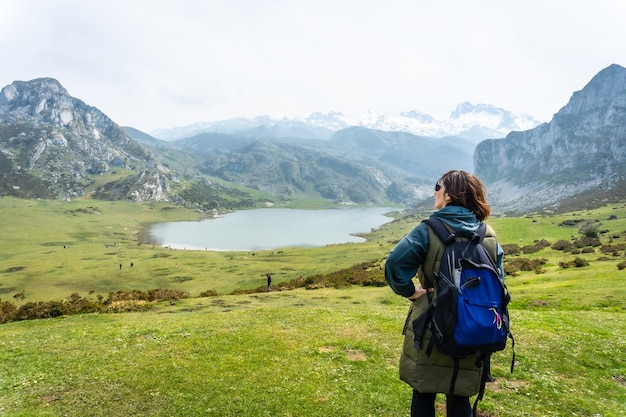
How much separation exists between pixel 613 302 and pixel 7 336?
1621 inches

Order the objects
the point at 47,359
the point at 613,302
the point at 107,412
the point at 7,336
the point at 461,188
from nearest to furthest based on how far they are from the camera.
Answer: the point at 461,188 → the point at 107,412 → the point at 47,359 → the point at 7,336 → the point at 613,302

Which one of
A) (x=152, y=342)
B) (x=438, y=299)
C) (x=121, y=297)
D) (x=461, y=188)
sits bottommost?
(x=121, y=297)

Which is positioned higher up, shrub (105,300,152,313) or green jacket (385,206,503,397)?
green jacket (385,206,503,397)

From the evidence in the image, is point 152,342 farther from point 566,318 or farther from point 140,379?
point 566,318

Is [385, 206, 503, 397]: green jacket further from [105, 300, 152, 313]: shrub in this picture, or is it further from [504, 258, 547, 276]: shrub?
[504, 258, 547, 276]: shrub

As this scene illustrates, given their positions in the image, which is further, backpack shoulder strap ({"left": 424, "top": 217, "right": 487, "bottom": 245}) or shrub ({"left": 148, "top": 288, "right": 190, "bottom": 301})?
shrub ({"left": 148, "top": 288, "right": 190, "bottom": 301})

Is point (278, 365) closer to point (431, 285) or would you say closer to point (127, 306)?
point (431, 285)

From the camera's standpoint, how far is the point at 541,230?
10788 cm

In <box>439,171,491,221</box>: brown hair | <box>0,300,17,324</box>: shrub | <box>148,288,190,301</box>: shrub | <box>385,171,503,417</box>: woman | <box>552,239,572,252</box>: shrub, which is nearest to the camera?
<box>385,171,503,417</box>: woman

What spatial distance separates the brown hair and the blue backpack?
2.01ft

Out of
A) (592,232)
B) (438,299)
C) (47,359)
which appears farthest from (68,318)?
(592,232)

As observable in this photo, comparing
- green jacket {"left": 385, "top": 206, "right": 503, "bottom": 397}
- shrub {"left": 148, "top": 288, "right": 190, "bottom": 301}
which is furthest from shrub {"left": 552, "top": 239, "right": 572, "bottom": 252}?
green jacket {"left": 385, "top": 206, "right": 503, "bottom": 397}

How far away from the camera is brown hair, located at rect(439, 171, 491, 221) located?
264 inches

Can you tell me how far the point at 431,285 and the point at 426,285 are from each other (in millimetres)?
84
